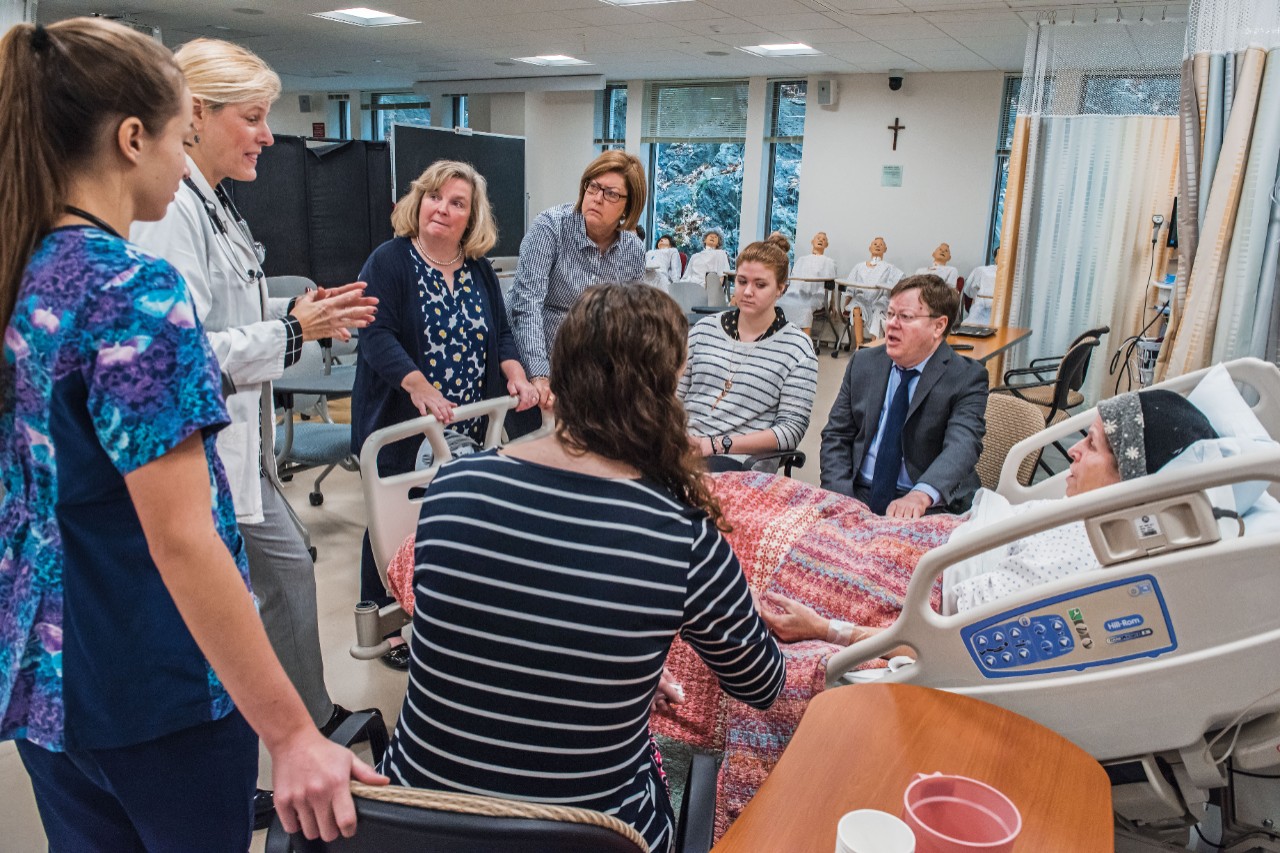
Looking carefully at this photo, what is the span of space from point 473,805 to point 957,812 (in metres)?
0.54

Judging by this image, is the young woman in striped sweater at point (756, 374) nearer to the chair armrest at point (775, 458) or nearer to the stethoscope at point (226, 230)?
the chair armrest at point (775, 458)

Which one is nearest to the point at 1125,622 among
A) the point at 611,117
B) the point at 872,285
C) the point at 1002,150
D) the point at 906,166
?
the point at 872,285

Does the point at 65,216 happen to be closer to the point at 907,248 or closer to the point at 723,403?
the point at 723,403

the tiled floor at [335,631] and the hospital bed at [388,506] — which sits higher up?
the hospital bed at [388,506]

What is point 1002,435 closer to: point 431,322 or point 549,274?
point 549,274

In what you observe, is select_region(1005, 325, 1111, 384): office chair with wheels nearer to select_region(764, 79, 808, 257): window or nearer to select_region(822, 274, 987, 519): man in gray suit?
select_region(822, 274, 987, 519): man in gray suit

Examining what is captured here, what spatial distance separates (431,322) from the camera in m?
2.58

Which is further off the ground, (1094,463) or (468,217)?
(468,217)

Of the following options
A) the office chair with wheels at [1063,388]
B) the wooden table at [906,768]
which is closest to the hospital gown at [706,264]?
the office chair with wheels at [1063,388]

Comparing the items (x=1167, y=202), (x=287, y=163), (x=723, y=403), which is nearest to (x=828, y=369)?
(x=1167, y=202)

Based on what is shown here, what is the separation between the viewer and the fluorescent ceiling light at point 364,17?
25.3 ft

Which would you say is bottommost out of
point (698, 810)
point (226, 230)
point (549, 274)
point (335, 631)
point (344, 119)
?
point (335, 631)

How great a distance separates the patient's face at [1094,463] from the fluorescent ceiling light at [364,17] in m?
7.38

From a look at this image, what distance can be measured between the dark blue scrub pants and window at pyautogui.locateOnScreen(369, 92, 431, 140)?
14069 millimetres
